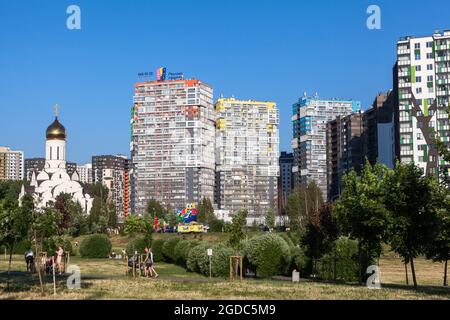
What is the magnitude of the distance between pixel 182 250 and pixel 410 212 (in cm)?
2683

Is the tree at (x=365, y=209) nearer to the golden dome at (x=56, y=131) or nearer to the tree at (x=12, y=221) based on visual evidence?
the tree at (x=12, y=221)

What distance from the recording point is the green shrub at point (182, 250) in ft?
181

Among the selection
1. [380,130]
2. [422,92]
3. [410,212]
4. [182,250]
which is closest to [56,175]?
[380,130]

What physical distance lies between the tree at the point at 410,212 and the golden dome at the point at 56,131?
135024 mm

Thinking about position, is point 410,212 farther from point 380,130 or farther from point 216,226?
point 380,130

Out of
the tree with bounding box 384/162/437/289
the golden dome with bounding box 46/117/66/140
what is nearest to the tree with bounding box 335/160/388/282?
the tree with bounding box 384/162/437/289

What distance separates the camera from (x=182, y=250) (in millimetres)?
57438

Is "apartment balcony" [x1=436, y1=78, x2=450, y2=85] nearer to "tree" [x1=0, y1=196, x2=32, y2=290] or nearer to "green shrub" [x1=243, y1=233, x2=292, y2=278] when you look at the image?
"green shrub" [x1=243, y1=233, x2=292, y2=278]

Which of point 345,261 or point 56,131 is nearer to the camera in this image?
point 345,261

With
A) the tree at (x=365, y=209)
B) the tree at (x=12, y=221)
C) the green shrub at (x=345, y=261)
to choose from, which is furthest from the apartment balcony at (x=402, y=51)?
the tree at (x=12, y=221)
